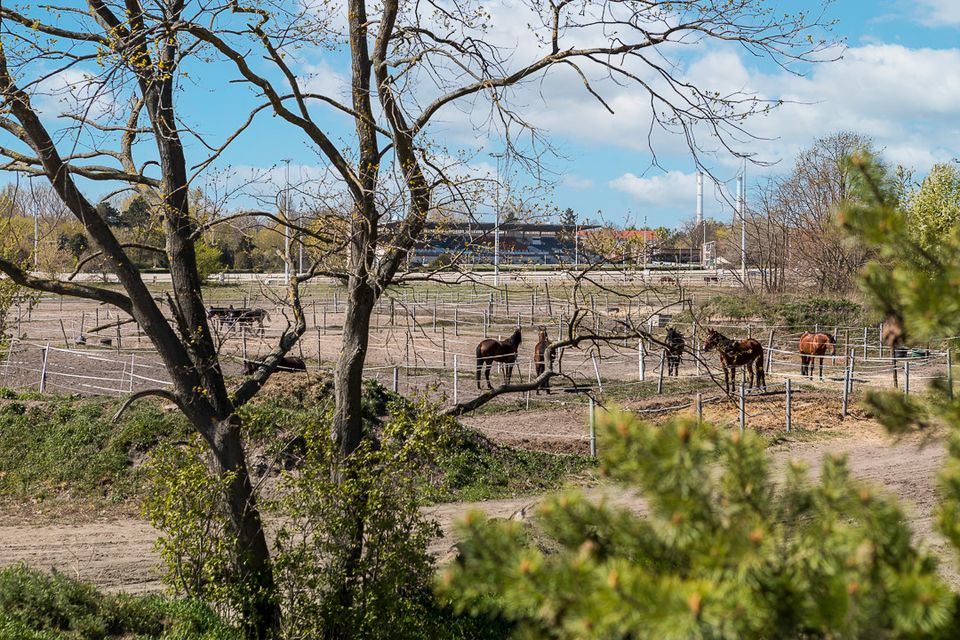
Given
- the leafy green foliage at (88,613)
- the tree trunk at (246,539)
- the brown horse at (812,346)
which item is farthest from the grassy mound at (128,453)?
the brown horse at (812,346)

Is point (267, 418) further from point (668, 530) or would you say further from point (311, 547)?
point (668, 530)

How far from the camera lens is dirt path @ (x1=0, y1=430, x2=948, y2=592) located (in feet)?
40.8

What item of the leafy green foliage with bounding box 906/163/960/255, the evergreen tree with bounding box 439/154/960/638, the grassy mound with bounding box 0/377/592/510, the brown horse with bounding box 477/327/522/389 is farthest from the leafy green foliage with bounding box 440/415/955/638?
the leafy green foliage with bounding box 906/163/960/255

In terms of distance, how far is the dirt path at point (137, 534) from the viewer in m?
12.4

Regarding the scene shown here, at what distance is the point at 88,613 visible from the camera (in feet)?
28.7

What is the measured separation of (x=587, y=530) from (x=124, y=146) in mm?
7702

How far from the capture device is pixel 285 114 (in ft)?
25.9

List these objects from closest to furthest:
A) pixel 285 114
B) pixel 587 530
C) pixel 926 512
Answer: pixel 587 530 < pixel 285 114 < pixel 926 512

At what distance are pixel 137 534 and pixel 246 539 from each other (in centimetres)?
665

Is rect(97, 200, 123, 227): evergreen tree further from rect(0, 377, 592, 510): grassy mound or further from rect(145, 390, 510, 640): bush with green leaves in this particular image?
rect(0, 377, 592, 510): grassy mound

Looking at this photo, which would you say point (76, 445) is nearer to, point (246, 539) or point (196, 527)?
point (246, 539)

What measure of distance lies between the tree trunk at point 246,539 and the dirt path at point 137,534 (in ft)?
7.45

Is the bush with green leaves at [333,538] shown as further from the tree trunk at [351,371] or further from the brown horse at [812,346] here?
the brown horse at [812,346]

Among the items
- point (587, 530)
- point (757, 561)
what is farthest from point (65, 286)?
point (757, 561)
